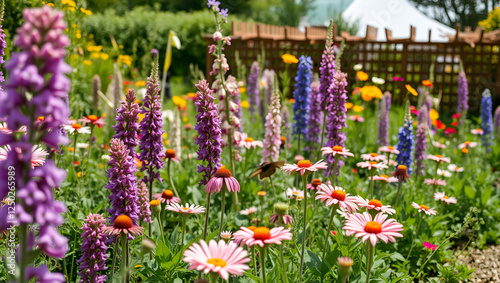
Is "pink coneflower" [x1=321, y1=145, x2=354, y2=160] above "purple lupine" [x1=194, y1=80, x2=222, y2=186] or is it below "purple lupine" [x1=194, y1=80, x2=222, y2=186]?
below

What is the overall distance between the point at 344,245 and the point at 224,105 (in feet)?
3.78

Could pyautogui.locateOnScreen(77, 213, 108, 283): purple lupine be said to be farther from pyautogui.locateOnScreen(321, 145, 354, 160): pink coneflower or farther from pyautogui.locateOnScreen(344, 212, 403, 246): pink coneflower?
pyautogui.locateOnScreen(321, 145, 354, 160): pink coneflower

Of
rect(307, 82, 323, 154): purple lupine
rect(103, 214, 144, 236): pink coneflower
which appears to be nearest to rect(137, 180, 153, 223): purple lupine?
rect(103, 214, 144, 236): pink coneflower

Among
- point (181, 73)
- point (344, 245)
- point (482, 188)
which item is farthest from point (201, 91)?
point (181, 73)

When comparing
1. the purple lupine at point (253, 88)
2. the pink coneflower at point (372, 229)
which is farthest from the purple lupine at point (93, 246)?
the purple lupine at point (253, 88)

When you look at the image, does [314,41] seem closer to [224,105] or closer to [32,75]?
[224,105]

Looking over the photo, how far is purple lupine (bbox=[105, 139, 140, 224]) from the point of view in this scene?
1945 millimetres

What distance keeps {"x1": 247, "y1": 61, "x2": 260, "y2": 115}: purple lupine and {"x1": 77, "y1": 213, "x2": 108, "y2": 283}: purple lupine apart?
395cm

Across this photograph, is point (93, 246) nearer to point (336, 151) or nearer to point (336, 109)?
point (336, 151)

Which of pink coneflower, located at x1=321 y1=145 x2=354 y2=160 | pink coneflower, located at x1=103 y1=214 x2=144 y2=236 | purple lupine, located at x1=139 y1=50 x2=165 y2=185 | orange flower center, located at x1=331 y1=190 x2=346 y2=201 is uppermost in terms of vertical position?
purple lupine, located at x1=139 y1=50 x2=165 y2=185

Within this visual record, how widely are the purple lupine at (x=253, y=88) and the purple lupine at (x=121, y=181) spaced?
379 cm

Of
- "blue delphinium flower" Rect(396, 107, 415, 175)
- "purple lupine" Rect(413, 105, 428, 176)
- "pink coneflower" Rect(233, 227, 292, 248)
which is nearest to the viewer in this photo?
"pink coneflower" Rect(233, 227, 292, 248)

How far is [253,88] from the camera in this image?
5.83 meters

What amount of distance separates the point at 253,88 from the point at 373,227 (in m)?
4.22
